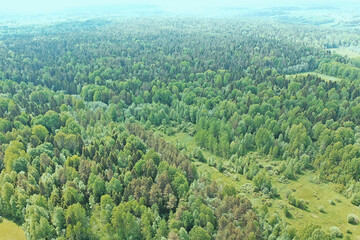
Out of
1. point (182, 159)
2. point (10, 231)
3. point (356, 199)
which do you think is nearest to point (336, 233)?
point (356, 199)

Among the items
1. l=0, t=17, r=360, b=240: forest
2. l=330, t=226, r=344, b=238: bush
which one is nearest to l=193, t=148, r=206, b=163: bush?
l=0, t=17, r=360, b=240: forest

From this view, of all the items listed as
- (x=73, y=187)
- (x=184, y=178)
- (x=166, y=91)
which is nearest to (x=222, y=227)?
(x=184, y=178)

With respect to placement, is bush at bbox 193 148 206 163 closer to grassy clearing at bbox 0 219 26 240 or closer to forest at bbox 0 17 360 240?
forest at bbox 0 17 360 240

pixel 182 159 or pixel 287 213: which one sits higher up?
pixel 182 159

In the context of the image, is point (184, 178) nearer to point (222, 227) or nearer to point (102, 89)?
point (222, 227)

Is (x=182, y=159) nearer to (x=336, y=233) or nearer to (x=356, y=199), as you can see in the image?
(x=336, y=233)

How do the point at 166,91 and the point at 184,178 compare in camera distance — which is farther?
the point at 166,91

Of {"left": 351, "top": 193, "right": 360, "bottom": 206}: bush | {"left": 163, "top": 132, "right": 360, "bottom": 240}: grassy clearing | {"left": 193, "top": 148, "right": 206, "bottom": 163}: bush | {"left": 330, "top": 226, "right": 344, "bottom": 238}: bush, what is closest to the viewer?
{"left": 330, "top": 226, "right": 344, "bottom": 238}: bush
